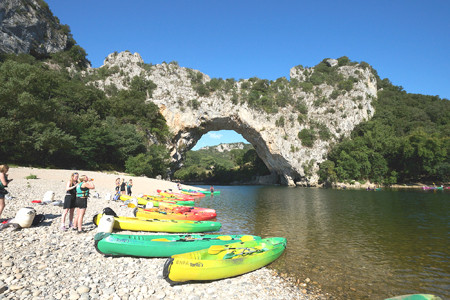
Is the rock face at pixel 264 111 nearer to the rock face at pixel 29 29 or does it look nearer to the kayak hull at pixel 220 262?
the rock face at pixel 29 29

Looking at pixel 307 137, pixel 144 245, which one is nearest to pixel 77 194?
pixel 144 245

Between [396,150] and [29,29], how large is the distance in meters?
81.2

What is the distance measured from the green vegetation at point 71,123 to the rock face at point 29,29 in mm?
2825

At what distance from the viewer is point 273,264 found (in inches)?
273

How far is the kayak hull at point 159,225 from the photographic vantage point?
877cm

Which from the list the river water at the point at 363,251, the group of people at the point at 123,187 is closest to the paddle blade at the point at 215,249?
the river water at the point at 363,251

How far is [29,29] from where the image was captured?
43156mm

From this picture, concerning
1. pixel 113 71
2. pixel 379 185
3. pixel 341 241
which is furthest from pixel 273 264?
pixel 113 71

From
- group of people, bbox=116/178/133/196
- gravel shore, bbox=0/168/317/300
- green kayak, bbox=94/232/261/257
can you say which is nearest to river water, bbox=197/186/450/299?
gravel shore, bbox=0/168/317/300

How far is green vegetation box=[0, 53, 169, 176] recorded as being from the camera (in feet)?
73.4

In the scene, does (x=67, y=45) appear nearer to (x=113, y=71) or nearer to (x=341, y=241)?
(x=113, y=71)

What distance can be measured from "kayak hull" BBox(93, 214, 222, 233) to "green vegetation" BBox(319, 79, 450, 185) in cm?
4366

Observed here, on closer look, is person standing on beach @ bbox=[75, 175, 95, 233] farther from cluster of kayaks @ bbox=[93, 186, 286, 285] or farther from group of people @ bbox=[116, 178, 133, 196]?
group of people @ bbox=[116, 178, 133, 196]

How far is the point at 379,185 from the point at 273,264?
50.3m
